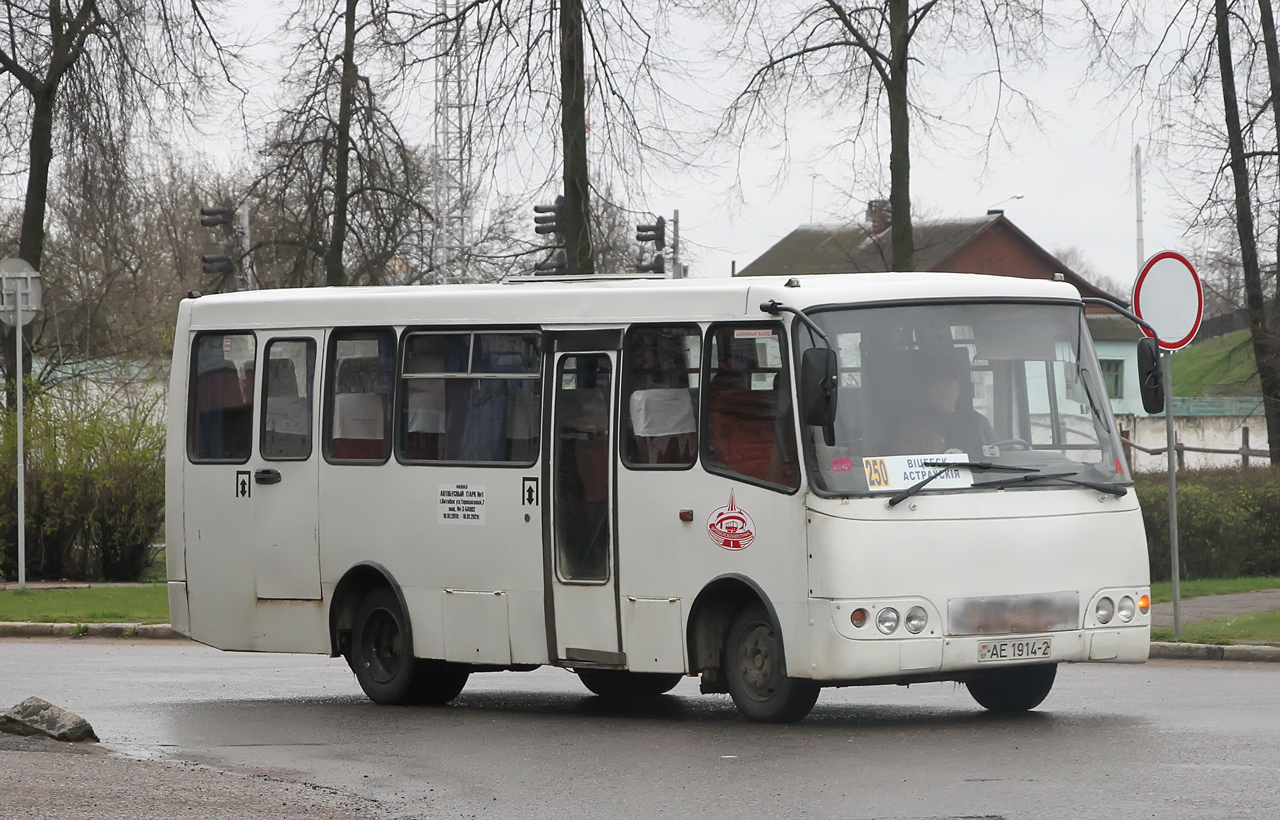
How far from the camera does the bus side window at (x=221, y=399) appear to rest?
1427cm

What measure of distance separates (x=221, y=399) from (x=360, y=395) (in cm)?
139

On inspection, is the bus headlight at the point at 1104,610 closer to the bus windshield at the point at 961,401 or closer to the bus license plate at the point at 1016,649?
the bus license plate at the point at 1016,649

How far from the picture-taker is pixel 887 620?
10.7m

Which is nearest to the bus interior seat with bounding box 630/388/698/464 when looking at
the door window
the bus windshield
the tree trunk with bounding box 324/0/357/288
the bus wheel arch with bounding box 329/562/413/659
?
the door window

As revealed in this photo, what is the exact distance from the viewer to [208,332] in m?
14.6

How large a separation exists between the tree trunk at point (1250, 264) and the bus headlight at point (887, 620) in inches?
752

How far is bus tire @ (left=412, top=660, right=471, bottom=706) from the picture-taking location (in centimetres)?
1341

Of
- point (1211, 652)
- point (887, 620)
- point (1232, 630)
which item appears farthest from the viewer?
point (1232, 630)

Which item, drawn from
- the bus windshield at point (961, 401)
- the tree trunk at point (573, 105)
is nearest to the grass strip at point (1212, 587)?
the tree trunk at point (573, 105)

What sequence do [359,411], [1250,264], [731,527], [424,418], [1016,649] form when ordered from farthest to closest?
[1250,264]
[359,411]
[424,418]
[731,527]
[1016,649]

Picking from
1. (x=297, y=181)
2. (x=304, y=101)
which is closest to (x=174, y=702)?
(x=304, y=101)

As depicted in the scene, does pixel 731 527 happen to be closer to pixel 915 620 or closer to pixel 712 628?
pixel 712 628

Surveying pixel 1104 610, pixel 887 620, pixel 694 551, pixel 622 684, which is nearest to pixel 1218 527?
pixel 622 684

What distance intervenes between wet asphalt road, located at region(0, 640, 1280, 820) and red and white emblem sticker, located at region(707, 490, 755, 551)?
3.65 ft
